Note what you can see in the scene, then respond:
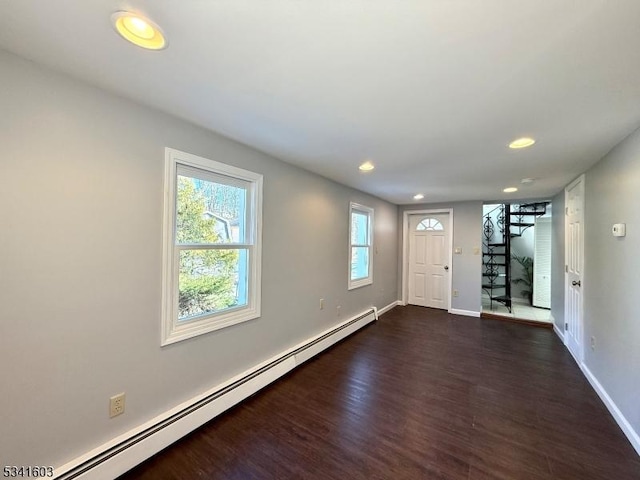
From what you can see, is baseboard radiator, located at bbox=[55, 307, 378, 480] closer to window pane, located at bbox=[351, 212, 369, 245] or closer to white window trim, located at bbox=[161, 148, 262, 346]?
white window trim, located at bbox=[161, 148, 262, 346]

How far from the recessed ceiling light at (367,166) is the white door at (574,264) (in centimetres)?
251

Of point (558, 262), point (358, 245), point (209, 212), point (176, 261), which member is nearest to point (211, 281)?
point (176, 261)

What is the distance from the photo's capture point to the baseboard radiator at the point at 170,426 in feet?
4.92

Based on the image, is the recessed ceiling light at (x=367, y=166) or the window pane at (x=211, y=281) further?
the recessed ceiling light at (x=367, y=166)

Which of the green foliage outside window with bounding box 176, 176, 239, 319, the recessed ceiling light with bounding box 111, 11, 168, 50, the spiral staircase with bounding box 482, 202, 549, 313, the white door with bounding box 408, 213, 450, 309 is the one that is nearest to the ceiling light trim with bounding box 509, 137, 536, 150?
the recessed ceiling light with bounding box 111, 11, 168, 50

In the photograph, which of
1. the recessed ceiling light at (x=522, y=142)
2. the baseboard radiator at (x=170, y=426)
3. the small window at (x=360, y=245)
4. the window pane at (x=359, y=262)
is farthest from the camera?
the window pane at (x=359, y=262)

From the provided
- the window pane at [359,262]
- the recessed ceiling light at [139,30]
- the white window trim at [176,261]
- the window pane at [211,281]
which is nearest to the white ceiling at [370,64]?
the recessed ceiling light at [139,30]

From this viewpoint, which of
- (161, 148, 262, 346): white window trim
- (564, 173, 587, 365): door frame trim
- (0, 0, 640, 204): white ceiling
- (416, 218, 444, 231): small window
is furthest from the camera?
(416, 218, 444, 231): small window

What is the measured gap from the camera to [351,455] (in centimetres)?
180

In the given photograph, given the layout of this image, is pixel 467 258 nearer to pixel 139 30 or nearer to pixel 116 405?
pixel 116 405

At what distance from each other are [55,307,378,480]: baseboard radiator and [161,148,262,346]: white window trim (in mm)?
512

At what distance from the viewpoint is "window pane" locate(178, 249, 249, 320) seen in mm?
2066

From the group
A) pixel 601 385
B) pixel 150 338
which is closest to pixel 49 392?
pixel 150 338

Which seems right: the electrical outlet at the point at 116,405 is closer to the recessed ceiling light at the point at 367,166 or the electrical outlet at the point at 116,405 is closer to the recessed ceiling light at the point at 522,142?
the recessed ceiling light at the point at 367,166
